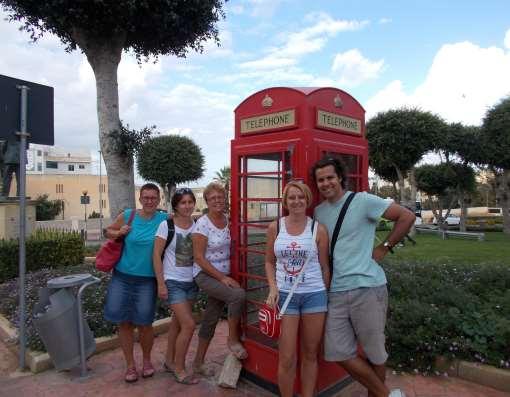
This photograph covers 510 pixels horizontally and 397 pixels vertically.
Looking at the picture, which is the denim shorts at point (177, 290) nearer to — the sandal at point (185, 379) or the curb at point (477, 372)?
the sandal at point (185, 379)

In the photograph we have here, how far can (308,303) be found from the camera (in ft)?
9.24

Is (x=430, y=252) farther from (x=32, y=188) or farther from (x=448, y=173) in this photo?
(x=32, y=188)

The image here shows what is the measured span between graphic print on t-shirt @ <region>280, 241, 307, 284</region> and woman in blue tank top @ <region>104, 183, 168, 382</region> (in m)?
1.45

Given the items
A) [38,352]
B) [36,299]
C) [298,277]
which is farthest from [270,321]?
[36,299]

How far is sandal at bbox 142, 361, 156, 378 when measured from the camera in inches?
153

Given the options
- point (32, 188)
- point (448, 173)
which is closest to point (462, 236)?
point (448, 173)

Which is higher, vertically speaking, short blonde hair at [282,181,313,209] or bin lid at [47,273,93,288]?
short blonde hair at [282,181,313,209]

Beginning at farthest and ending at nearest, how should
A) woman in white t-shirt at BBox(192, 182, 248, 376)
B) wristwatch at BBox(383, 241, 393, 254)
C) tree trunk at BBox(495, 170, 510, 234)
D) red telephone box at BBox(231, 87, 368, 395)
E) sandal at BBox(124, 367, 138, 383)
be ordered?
tree trunk at BBox(495, 170, 510, 234)
sandal at BBox(124, 367, 138, 383)
woman in white t-shirt at BBox(192, 182, 248, 376)
red telephone box at BBox(231, 87, 368, 395)
wristwatch at BBox(383, 241, 393, 254)

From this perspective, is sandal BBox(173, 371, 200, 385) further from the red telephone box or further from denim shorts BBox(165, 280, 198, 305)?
denim shorts BBox(165, 280, 198, 305)

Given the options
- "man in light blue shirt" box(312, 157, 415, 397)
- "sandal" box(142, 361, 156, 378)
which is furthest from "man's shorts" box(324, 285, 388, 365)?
"sandal" box(142, 361, 156, 378)

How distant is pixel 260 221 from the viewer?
3.80 metres

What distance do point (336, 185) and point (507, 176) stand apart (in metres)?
23.5

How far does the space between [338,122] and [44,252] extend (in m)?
7.84

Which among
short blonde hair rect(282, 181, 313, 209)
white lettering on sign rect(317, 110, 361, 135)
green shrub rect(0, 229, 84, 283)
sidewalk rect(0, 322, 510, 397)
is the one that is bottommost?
sidewalk rect(0, 322, 510, 397)
